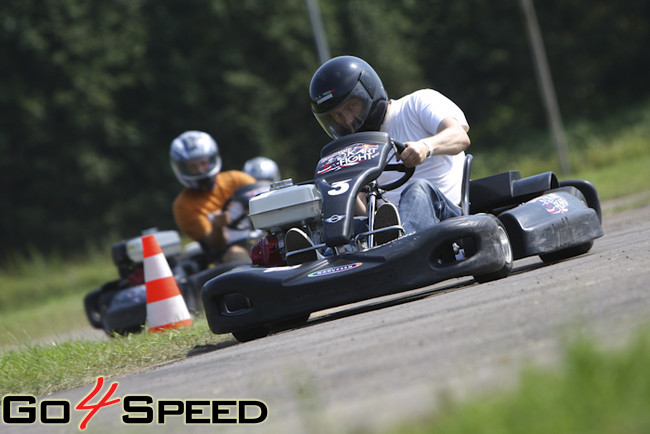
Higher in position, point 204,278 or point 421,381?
point 421,381

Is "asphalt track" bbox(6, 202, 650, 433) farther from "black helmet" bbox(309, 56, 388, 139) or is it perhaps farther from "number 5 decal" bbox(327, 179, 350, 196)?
"black helmet" bbox(309, 56, 388, 139)

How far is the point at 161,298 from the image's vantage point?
7297mm

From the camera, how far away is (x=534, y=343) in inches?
122

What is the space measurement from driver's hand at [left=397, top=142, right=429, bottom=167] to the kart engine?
0.54m

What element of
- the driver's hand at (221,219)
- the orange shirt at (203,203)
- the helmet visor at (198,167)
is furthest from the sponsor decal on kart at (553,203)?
the helmet visor at (198,167)

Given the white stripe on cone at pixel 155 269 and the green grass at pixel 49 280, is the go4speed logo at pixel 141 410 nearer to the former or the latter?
the white stripe on cone at pixel 155 269

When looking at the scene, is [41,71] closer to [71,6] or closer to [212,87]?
[71,6]

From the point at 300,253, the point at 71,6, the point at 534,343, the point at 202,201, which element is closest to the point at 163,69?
the point at 71,6

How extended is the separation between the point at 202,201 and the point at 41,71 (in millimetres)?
21937

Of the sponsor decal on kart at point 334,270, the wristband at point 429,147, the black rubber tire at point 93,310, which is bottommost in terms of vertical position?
the black rubber tire at point 93,310

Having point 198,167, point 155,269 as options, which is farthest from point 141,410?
point 198,167

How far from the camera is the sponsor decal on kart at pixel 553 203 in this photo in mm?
5969

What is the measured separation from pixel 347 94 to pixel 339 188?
886mm

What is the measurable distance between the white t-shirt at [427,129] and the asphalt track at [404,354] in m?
0.85
